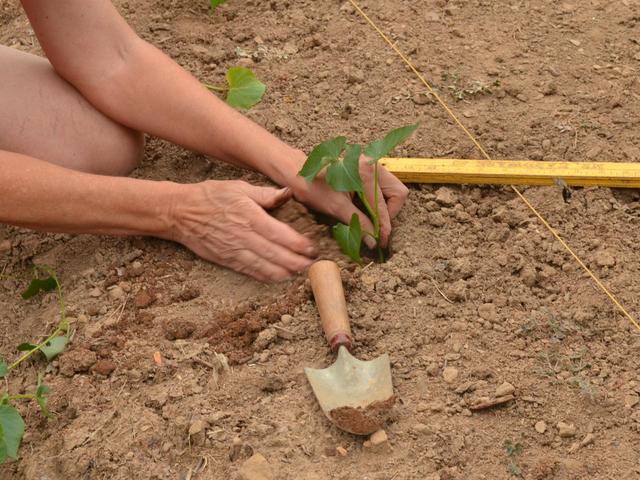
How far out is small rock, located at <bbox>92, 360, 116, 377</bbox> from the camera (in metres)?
2.13

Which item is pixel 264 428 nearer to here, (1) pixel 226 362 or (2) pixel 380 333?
(1) pixel 226 362

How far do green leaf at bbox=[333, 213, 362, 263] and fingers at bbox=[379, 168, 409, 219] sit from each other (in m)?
0.21

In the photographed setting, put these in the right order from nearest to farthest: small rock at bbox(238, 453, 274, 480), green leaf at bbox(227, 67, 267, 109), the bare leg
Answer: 1. small rock at bbox(238, 453, 274, 480)
2. the bare leg
3. green leaf at bbox(227, 67, 267, 109)

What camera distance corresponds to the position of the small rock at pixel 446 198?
245 centimetres

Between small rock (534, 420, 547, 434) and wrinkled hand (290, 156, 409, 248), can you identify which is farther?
wrinkled hand (290, 156, 409, 248)

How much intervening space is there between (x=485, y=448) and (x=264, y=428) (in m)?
0.40

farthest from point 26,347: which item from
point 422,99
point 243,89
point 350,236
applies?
point 422,99

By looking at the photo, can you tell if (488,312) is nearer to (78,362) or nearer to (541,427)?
(541,427)

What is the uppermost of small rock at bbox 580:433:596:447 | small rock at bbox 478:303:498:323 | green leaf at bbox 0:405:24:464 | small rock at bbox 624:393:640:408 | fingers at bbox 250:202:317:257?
green leaf at bbox 0:405:24:464

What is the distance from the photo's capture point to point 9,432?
1.91m

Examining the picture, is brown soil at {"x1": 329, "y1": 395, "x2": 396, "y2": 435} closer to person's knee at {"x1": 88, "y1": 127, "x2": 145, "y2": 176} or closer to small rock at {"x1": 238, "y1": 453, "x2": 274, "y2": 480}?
small rock at {"x1": 238, "y1": 453, "x2": 274, "y2": 480}

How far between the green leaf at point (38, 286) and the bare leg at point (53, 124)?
28 cm

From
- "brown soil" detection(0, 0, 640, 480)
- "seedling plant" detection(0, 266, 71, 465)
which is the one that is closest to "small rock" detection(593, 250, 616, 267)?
"brown soil" detection(0, 0, 640, 480)

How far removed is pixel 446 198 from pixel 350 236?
37 centimetres
